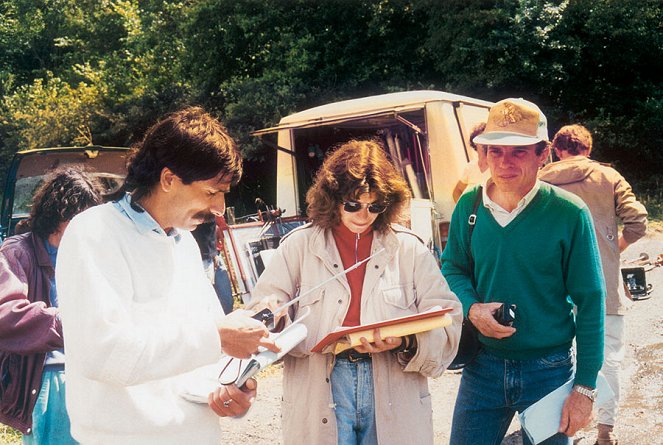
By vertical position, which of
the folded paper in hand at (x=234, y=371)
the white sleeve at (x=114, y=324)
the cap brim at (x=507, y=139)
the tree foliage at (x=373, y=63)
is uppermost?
the tree foliage at (x=373, y=63)

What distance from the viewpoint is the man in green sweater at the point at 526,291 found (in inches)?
108

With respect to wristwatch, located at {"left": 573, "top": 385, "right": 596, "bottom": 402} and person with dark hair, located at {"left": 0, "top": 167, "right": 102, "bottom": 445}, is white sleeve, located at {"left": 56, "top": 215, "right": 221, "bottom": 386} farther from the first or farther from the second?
wristwatch, located at {"left": 573, "top": 385, "right": 596, "bottom": 402}

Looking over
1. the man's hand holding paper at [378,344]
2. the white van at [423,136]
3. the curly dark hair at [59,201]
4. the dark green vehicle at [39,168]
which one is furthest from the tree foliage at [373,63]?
the man's hand holding paper at [378,344]

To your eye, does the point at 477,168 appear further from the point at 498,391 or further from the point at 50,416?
the point at 50,416

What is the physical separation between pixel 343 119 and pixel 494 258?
5.83 meters

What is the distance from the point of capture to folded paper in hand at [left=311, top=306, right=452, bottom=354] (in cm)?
240

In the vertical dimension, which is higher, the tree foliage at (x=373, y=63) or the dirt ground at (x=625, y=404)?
the tree foliage at (x=373, y=63)

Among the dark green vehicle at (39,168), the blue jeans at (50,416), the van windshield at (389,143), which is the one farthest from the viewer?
the van windshield at (389,143)

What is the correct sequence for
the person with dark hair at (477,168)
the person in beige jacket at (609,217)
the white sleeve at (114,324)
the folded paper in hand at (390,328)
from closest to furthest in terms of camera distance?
the white sleeve at (114,324)
the folded paper in hand at (390,328)
the person in beige jacket at (609,217)
the person with dark hair at (477,168)

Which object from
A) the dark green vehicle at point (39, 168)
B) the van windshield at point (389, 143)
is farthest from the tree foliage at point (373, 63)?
the dark green vehicle at point (39, 168)

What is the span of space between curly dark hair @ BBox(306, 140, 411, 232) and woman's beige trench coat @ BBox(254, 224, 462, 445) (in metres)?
0.06

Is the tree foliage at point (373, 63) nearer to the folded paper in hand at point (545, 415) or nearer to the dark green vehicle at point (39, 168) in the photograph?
the dark green vehicle at point (39, 168)

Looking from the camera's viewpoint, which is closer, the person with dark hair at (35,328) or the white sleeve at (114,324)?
the white sleeve at (114,324)

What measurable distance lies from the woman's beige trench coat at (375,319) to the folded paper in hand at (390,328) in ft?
0.41
